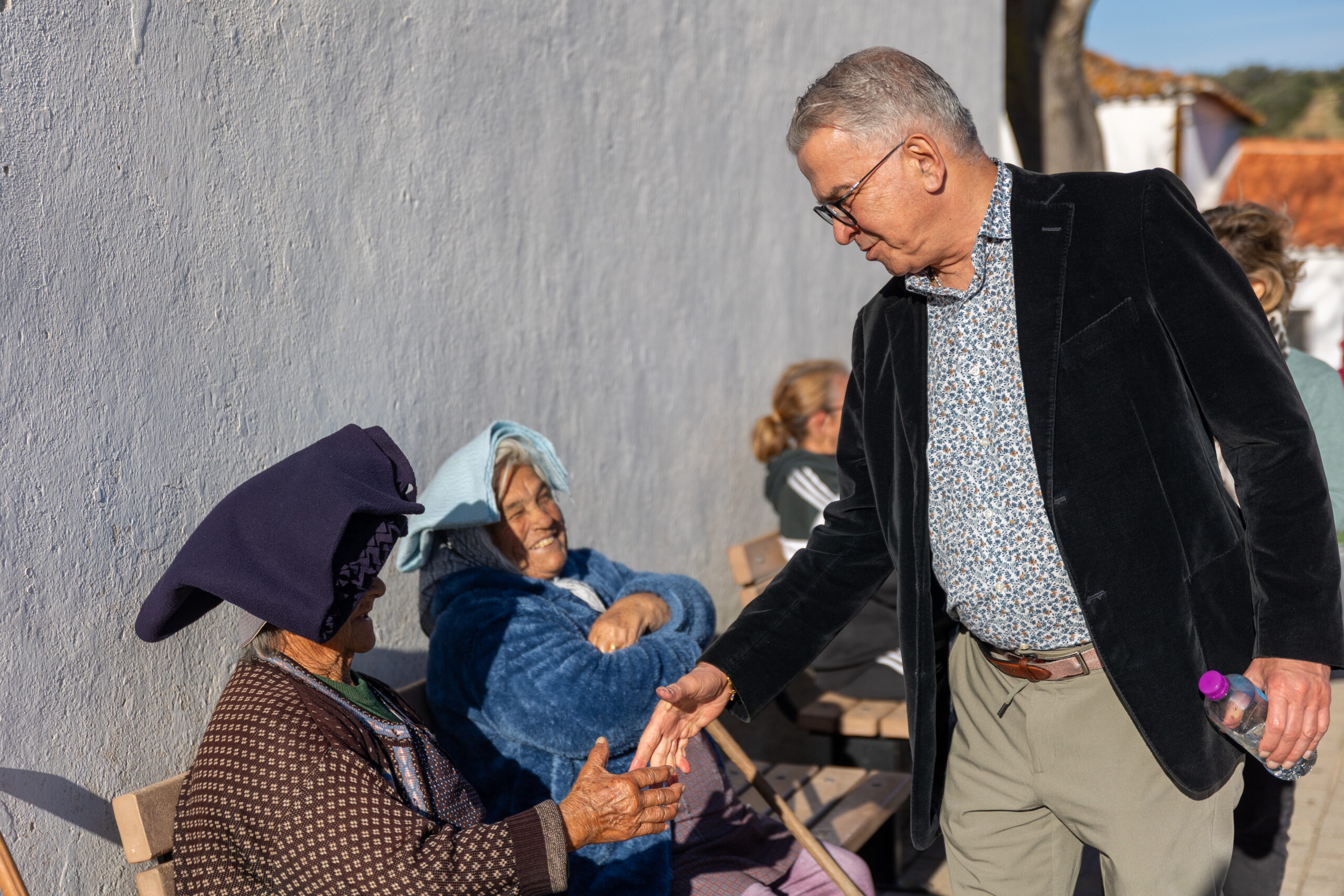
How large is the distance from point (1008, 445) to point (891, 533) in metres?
0.37

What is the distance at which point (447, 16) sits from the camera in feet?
11.7

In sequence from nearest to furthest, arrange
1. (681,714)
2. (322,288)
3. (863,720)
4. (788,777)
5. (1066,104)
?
(681,714)
(322,288)
(788,777)
(863,720)
(1066,104)

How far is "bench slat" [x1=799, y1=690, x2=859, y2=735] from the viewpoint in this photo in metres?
4.22

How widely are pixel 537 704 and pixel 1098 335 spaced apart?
150cm

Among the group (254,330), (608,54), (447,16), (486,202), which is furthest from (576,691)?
(608,54)

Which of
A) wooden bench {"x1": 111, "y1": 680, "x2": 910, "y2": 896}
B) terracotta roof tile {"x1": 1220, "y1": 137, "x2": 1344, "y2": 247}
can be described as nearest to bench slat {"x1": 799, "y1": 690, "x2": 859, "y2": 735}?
wooden bench {"x1": 111, "y1": 680, "x2": 910, "y2": 896}

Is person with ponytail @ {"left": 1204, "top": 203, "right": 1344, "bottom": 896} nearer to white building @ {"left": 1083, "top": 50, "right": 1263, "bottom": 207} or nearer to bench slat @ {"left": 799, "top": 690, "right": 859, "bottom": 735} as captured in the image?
bench slat @ {"left": 799, "top": 690, "right": 859, "bottom": 735}

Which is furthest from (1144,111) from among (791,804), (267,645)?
(267,645)

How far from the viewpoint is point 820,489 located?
15.6 feet

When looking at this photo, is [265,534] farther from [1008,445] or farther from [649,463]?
[649,463]

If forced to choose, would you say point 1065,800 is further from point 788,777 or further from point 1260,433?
point 788,777

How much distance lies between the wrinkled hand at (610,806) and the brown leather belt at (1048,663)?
2.21 ft

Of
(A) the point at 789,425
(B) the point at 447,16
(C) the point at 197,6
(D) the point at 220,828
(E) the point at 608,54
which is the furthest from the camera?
Answer: (A) the point at 789,425

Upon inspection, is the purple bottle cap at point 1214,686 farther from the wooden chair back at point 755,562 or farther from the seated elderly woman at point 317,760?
the wooden chair back at point 755,562
